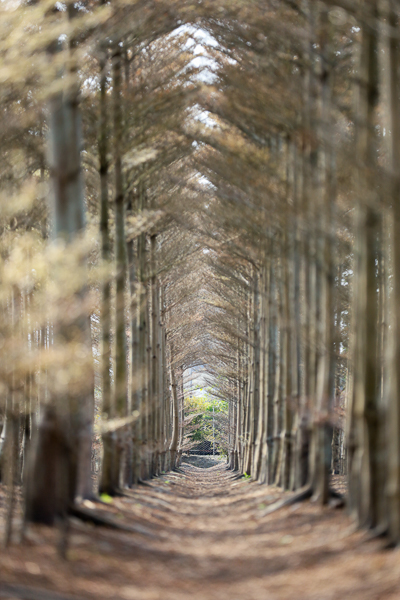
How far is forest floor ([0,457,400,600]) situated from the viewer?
488 centimetres

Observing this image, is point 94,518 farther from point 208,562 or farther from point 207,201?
point 207,201

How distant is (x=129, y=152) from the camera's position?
10695 millimetres

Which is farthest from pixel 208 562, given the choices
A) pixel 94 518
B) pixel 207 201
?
pixel 207 201

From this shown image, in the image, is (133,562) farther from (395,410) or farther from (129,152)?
(129,152)

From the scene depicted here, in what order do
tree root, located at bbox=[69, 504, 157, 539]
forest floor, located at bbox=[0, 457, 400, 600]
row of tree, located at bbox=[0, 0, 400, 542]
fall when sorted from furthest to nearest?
tree root, located at bbox=[69, 504, 157, 539] < row of tree, located at bbox=[0, 0, 400, 542] < forest floor, located at bbox=[0, 457, 400, 600]

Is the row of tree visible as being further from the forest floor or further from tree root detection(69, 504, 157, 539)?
the forest floor

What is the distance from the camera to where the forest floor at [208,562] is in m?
4.88

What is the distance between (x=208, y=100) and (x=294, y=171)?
2.91m

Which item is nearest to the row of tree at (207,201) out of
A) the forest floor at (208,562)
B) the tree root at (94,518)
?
the tree root at (94,518)

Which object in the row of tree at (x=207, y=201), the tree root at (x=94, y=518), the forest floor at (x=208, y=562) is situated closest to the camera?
the forest floor at (x=208, y=562)

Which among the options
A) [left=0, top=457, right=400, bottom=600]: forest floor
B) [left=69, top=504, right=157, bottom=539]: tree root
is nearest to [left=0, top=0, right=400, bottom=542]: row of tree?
[left=69, top=504, right=157, bottom=539]: tree root

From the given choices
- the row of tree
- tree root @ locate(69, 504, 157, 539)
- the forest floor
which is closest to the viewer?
the forest floor

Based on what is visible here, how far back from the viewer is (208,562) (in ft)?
20.7

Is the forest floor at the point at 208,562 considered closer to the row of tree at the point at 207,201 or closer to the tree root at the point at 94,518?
the tree root at the point at 94,518
